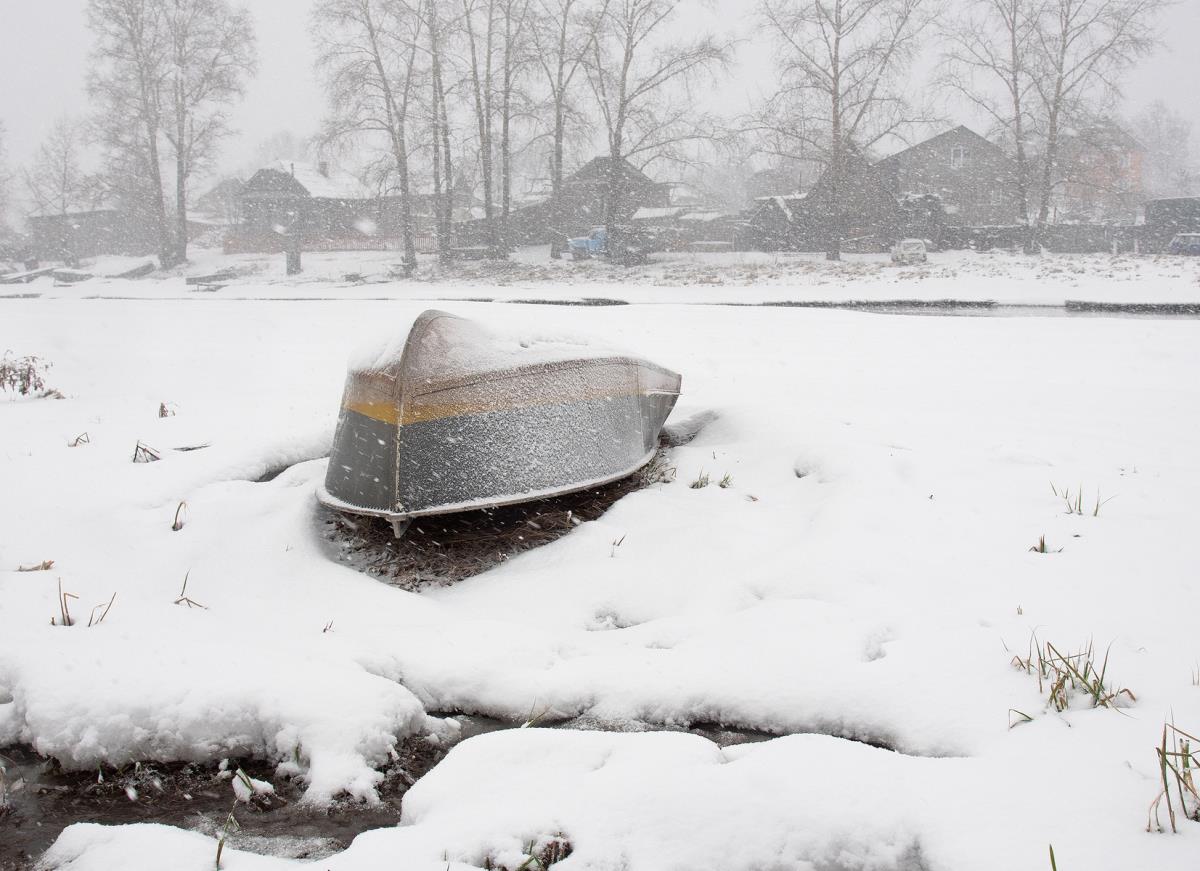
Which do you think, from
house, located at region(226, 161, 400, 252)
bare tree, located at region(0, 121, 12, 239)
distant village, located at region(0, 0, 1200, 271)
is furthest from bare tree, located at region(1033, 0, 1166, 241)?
bare tree, located at region(0, 121, 12, 239)

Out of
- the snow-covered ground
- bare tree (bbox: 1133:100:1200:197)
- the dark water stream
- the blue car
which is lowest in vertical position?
the dark water stream

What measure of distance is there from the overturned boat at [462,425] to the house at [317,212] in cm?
3774

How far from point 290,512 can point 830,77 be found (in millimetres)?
29178

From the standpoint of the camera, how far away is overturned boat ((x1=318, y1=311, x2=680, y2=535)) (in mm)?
4152

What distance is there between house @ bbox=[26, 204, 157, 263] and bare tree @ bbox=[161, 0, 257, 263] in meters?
19.3

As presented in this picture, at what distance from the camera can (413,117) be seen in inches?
1206

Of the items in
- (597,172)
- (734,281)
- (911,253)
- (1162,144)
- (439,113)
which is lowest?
(734,281)

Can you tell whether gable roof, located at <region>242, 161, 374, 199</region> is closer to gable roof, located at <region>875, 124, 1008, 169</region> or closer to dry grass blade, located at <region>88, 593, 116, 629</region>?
gable roof, located at <region>875, 124, 1008, 169</region>

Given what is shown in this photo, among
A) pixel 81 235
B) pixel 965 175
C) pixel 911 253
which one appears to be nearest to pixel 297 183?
pixel 81 235

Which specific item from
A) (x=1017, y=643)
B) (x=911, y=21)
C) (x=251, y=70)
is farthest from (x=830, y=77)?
(x=1017, y=643)

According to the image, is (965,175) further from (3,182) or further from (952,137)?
(3,182)

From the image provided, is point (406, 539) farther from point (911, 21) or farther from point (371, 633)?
point (911, 21)

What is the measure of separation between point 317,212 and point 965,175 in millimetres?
37274

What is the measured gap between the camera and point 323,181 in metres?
44.1
